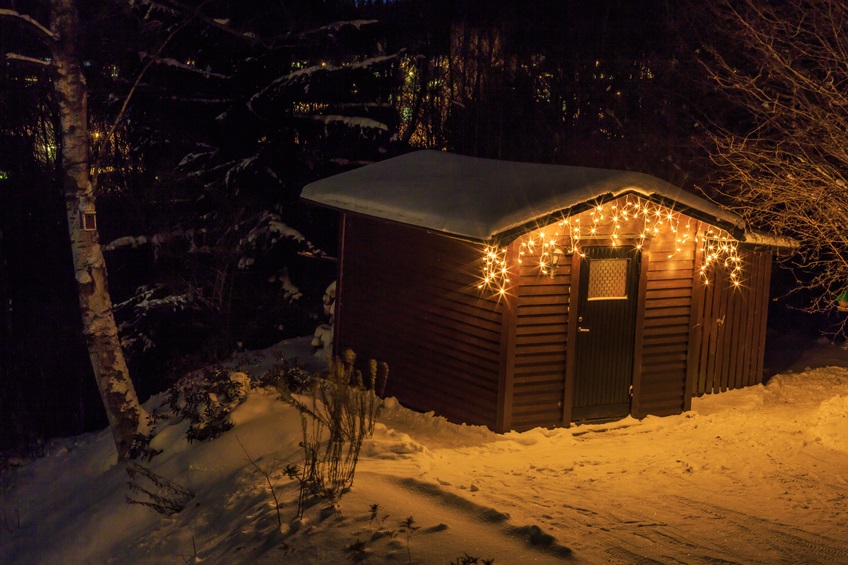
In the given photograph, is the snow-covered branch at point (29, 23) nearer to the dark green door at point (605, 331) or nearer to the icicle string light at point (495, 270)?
the icicle string light at point (495, 270)

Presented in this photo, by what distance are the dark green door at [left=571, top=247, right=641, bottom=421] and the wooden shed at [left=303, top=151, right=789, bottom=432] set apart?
0.06 ft

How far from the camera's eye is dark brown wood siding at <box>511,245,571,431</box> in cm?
990

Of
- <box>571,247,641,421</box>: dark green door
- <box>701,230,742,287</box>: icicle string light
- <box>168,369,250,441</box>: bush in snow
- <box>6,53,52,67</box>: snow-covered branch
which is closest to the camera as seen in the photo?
<box>168,369,250,441</box>: bush in snow

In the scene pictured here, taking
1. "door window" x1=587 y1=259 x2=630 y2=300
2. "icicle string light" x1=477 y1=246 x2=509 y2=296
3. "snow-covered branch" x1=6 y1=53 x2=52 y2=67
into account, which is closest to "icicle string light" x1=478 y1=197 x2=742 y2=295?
"icicle string light" x1=477 y1=246 x2=509 y2=296

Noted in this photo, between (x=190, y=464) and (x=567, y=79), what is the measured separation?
683 inches

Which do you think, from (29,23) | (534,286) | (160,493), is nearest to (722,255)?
(534,286)

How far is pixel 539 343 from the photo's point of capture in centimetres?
1006

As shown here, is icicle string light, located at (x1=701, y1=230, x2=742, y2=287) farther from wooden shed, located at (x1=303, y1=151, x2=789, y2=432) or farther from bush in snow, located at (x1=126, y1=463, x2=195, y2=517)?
bush in snow, located at (x1=126, y1=463, x2=195, y2=517)

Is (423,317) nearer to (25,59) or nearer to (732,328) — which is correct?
(732,328)

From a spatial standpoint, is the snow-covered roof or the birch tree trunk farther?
the birch tree trunk

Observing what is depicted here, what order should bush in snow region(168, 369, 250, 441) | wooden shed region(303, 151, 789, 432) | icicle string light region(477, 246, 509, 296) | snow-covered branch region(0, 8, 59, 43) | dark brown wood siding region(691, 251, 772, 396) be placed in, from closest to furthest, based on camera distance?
bush in snow region(168, 369, 250, 441) → icicle string light region(477, 246, 509, 296) → wooden shed region(303, 151, 789, 432) → snow-covered branch region(0, 8, 59, 43) → dark brown wood siding region(691, 251, 772, 396)

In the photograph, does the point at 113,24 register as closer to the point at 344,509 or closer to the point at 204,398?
the point at 204,398

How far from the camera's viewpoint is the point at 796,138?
11656 millimetres

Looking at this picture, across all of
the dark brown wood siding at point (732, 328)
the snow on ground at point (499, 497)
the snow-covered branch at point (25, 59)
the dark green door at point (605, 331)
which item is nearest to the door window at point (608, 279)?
the dark green door at point (605, 331)
